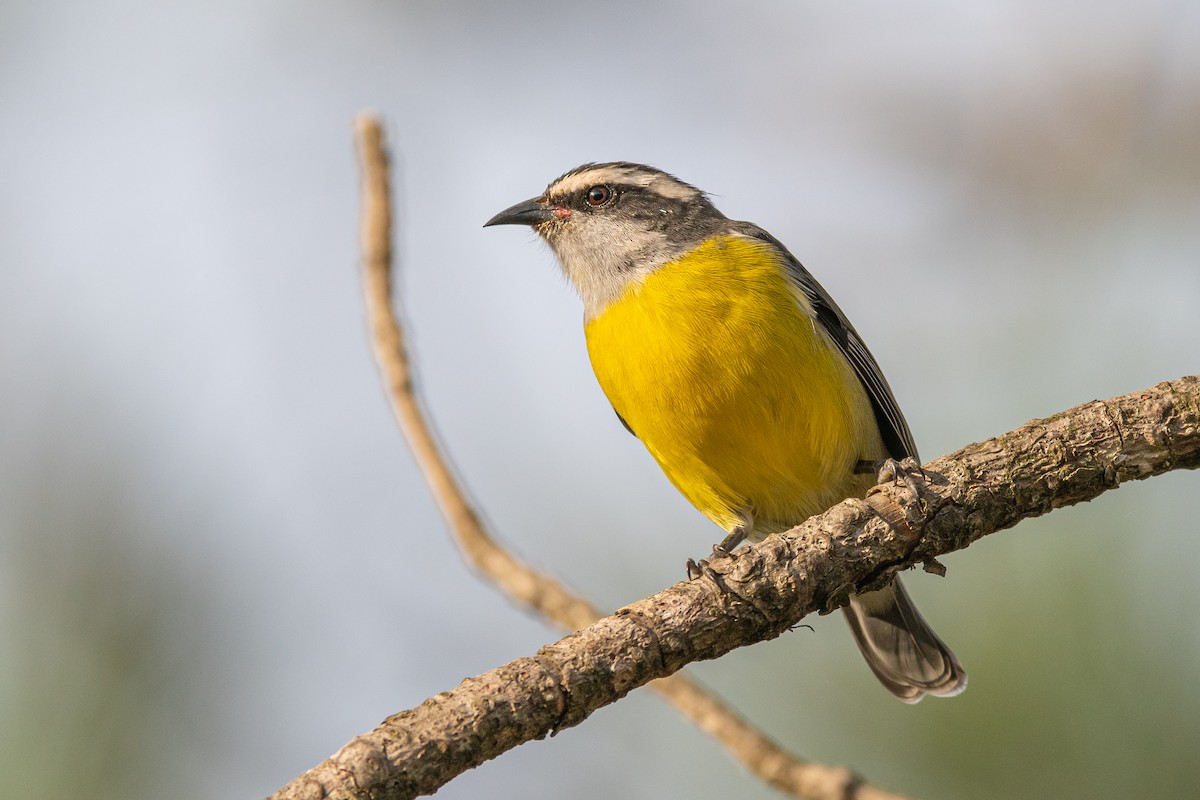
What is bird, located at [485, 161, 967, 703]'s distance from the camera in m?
4.94

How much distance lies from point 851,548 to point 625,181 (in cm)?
374

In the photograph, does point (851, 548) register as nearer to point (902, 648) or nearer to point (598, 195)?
point (902, 648)

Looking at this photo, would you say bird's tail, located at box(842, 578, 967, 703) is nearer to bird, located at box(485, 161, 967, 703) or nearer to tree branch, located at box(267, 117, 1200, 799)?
bird, located at box(485, 161, 967, 703)

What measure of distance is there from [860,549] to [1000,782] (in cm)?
180

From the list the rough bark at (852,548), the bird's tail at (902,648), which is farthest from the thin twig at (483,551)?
the bird's tail at (902,648)

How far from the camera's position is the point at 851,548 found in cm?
332

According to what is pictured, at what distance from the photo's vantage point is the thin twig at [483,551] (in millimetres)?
3910

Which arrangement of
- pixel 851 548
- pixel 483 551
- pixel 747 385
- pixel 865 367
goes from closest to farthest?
1. pixel 851 548
2. pixel 483 551
3. pixel 747 385
4. pixel 865 367

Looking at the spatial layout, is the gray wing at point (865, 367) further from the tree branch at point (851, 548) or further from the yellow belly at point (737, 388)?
the tree branch at point (851, 548)

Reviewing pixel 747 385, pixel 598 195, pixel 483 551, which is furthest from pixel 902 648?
pixel 598 195

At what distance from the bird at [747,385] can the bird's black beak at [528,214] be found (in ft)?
1.78

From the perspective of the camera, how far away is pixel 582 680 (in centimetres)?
295

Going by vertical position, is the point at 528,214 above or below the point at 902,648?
above

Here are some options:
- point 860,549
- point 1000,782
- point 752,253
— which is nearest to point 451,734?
point 860,549
